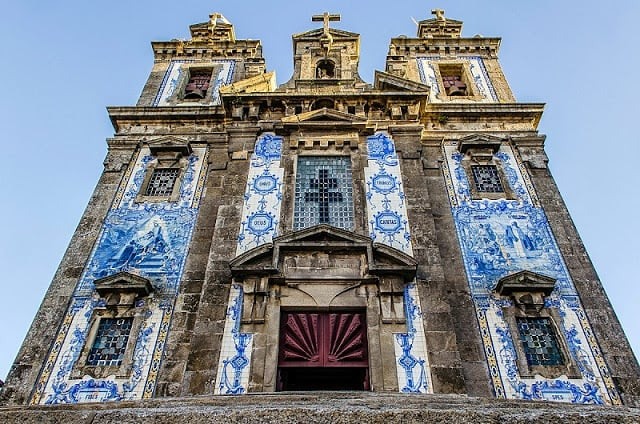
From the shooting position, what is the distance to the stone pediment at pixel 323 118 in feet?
49.4

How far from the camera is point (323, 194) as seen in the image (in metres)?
13.7

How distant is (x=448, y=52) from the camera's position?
19.5 metres

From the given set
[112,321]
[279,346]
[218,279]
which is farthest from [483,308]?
[112,321]

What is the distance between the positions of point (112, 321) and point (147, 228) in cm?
247

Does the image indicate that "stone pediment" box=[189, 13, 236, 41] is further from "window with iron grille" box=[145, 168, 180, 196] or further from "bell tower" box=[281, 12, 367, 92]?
"window with iron grille" box=[145, 168, 180, 196]

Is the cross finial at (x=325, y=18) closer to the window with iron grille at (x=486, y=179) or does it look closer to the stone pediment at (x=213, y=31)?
the stone pediment at (x=213, y=31)

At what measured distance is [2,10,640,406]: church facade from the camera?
10.6 m

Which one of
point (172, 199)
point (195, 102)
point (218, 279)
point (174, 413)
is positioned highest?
point (195, 102)

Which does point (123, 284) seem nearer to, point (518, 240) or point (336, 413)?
point (336, 413)

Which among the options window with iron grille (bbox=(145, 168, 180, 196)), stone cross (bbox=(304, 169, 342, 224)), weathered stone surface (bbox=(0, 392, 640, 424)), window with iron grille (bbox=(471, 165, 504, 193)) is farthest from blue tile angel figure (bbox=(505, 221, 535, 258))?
window with iron grille (bbox=(145, 168, 180, 196))

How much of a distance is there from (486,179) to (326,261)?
518 centimetres

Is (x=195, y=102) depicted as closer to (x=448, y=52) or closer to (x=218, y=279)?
(x=218, y=279)

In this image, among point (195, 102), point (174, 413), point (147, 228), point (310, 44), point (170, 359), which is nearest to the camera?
point (174, 413)

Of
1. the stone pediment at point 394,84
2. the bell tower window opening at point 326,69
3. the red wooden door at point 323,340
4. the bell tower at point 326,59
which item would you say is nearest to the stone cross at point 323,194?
the red wooden door at point 323,340
